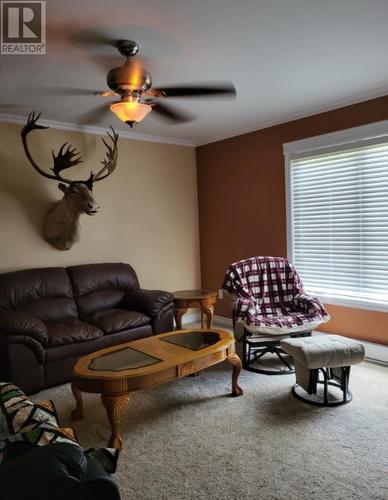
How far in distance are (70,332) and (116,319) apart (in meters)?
0.50

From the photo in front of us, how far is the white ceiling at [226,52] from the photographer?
2.18 meters

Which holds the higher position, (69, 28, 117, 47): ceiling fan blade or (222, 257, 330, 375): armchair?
(69, 28, 117, 47): ceiling fan blade

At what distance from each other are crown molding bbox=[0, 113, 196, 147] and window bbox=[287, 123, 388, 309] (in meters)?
1.73

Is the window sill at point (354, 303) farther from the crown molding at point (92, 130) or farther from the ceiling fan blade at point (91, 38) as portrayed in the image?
the ceiling fan blade at point (91, 38)

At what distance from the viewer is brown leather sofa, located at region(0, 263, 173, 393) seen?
3.15m

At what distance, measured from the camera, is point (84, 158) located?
4.56 meters

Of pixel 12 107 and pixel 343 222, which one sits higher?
pixel 12 107

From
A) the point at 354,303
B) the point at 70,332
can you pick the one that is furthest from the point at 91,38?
the point at 354,303

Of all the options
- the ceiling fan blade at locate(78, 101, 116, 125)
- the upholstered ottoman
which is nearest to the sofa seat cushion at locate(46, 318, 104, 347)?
the upholstered ottoman

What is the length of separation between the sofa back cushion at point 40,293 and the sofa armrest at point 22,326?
0.35m

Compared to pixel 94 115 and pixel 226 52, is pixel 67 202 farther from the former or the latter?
pixel 226 52

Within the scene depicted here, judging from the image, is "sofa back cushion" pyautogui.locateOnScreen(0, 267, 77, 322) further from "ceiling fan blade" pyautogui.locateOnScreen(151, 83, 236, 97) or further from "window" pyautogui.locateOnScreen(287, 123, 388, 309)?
"window" pyautogui.locateOnScreen(287, 123, 388, 309)

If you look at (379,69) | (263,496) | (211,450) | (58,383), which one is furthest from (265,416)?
(379,69)

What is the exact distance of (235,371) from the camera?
304cm
